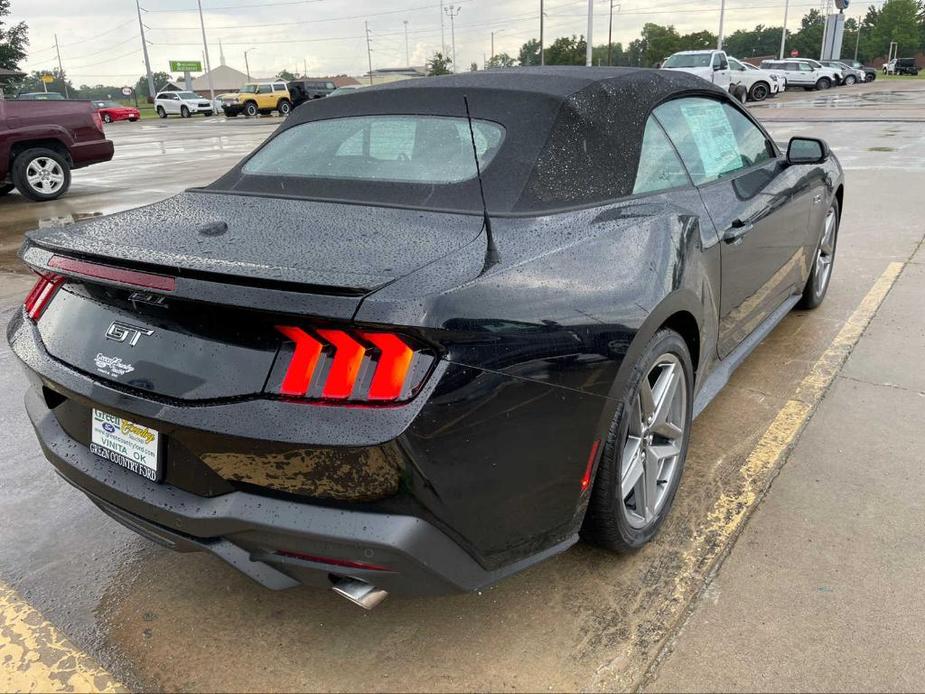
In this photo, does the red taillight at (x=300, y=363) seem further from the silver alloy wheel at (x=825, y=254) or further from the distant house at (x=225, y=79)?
the distant house at (x=225, y=79)

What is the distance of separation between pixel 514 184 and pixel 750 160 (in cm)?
183

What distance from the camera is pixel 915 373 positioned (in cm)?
384

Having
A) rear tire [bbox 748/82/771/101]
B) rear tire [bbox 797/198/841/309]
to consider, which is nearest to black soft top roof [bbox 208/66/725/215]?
rear tire [bbox 797/198/841/309]

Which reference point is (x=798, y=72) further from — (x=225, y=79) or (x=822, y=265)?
(x=225, y=79)

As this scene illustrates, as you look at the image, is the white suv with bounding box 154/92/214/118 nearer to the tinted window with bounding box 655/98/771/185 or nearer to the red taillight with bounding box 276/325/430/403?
the tinted window with bounding box 655/98/771/185

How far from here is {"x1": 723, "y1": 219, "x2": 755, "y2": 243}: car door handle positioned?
113 inches

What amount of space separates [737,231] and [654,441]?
0.98 m

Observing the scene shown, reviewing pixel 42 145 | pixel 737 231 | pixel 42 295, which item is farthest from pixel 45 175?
pixel 737 231

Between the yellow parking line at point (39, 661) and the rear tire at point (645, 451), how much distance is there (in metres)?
1.46

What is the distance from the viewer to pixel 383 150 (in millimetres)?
2732

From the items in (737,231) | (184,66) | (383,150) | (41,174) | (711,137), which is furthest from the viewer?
(184,66)

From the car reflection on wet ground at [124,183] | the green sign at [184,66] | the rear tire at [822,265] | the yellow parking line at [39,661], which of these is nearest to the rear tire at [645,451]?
the yellow parking line at [39,661]

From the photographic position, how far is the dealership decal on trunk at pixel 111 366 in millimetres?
1895

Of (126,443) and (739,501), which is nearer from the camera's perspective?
(126,443)
